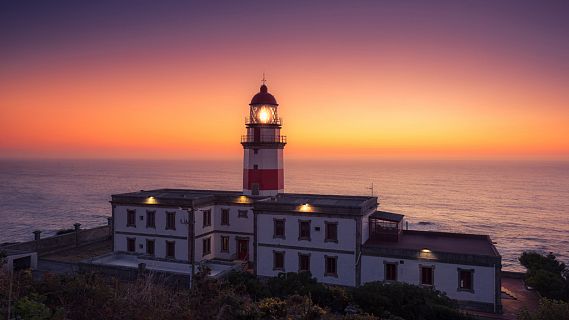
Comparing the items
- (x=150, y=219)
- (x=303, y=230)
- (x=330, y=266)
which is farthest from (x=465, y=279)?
(x=150, y=219)

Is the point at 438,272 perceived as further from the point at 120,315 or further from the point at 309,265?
the point at 120,315

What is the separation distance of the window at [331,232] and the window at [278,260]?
394 cm

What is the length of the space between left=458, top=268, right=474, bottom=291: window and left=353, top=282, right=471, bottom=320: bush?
5948 millimetres

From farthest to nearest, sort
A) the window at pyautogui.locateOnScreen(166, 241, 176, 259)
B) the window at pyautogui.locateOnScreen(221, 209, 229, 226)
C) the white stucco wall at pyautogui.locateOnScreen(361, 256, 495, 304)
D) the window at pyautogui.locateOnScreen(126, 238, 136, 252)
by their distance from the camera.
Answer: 1. the window at pyautogui.locateOnScreen(221, 209, 229, 226)
2. the window at pyautogui.locateOnScreen(126, 238, 136, 252)
3. the window at pyautogui.locateOnScreen(166, 241, 176, 259)
4. the white stucco wall at pyautogui.locateOnScreen(361, 256, 495, 304)

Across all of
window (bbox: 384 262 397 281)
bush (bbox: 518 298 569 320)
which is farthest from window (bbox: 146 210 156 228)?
bush (bbox: 518 298 569 320)

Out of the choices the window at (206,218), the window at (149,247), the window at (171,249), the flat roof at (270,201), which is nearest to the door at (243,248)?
the window at (206,218)

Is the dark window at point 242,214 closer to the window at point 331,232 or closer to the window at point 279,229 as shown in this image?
the window at point 279,229

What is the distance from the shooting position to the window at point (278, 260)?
31.3 metres

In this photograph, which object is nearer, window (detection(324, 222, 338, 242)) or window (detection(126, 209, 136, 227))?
window (detection(324, 222, 338, 242))

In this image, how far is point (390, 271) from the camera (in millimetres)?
27891

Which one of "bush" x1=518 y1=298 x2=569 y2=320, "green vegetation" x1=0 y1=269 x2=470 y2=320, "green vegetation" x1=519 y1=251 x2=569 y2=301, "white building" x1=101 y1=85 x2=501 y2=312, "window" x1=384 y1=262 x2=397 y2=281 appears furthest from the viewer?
"window" x1=384 y1=262 x2=397 y2=281

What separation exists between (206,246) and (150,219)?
5.51m

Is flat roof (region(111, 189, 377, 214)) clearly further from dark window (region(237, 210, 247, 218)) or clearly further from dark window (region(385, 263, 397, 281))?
dark window (region(385, 263, 397, 281))

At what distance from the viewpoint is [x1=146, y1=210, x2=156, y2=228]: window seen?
116ft
